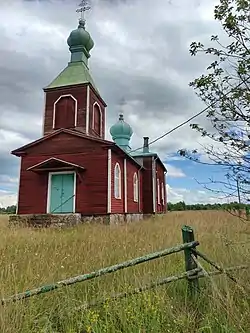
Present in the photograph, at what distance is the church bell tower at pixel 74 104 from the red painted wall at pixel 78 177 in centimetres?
155

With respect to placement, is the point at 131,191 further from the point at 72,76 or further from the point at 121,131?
the point at 72,76

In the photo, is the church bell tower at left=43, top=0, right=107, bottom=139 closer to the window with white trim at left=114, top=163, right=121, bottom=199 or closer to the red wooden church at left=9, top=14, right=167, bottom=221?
the red wooden church at left=9, top=14, right=167, bottom=221

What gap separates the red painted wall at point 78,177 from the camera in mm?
14423

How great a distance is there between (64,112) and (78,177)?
4.41 meters

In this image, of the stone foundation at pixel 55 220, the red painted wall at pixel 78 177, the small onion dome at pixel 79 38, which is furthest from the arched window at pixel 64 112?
the stone foundation at pixel 55 220

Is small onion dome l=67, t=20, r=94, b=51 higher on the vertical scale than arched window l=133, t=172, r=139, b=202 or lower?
higher

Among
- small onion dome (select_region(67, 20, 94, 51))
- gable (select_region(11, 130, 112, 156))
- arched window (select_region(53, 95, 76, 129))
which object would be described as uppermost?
small onion dome (select_region(67, 20, 94, 51))

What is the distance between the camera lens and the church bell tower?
1673 cm

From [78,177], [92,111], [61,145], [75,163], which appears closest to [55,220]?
[78,177]

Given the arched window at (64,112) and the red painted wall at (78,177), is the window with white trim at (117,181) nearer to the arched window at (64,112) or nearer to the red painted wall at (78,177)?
the red painted wall at (78,177)

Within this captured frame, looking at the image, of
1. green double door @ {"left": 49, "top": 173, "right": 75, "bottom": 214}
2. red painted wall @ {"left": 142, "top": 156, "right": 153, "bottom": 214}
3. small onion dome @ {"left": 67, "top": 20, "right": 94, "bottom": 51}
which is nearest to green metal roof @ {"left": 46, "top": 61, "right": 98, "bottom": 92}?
small onion dome @ {"left": 67, "top": 20, "right": 94, "bottom": 51}

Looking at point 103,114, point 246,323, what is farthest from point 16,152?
point 246,323

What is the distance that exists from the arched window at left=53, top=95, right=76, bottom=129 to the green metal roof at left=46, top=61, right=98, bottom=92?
3.11ft

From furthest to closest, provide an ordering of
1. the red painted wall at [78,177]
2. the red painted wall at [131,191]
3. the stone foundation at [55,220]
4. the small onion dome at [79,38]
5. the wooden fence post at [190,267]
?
1. the small onion dome at [79,38]
2. the red painted wall at [131,191]
3. the red painted wall at [78,177]
4. the stone foundation at [55,220]
5. the wooden fence post at [190,267]
